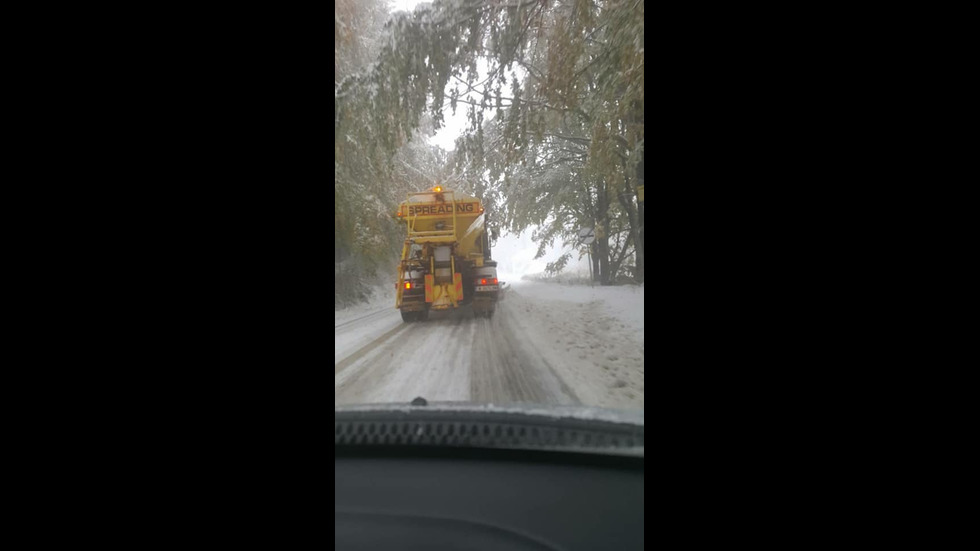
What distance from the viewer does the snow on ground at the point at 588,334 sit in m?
2.22

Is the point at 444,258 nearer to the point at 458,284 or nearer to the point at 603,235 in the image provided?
the point at 458,284

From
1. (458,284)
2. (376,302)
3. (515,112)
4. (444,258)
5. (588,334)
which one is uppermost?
(515,112)

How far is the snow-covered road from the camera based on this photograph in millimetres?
2508

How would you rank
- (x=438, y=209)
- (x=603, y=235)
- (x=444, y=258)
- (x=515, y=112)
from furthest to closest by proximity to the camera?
(x=444, y=258) < (x=438, y=209) < (x=603, y=235) < (x=515, y=112)

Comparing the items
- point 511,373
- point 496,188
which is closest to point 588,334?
point 511,373

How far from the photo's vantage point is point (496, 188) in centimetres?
306

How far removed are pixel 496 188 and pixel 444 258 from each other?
39.9 inches

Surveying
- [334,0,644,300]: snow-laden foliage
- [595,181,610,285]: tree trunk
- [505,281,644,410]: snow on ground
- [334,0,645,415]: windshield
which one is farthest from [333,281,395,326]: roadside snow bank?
[595,181,610,285]: tree trunk

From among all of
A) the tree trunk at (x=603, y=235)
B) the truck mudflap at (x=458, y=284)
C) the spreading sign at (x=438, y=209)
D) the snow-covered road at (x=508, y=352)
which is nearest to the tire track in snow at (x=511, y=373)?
the snow-covered road at (x=508, y=352)

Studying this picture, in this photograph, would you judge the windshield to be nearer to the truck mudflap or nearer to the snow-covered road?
the snow-covered road
